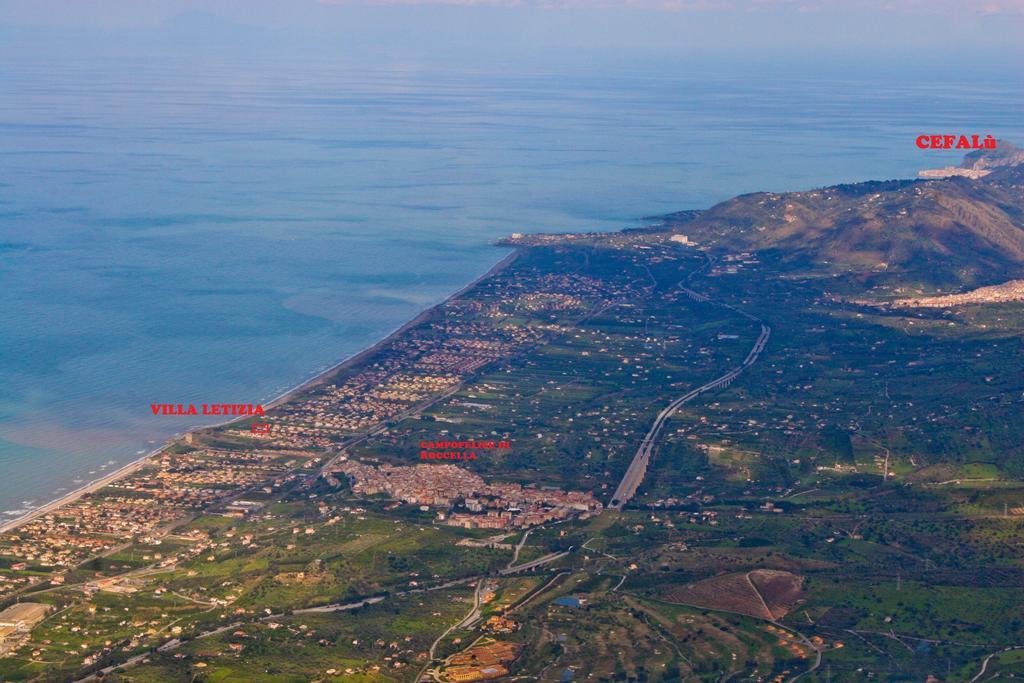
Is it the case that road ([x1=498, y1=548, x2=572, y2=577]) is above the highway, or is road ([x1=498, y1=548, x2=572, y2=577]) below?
below

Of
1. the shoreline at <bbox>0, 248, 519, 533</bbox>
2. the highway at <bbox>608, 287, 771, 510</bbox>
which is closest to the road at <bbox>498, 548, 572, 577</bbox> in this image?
the highway at <bbox>608, 287, 771, 510</bbox>

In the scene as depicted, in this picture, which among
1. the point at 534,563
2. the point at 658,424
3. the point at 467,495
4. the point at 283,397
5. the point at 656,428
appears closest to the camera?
the point at 534,563

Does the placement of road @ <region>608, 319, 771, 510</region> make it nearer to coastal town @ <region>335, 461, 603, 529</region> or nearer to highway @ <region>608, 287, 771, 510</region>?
highway @ <region>608, 287, 771, 510</region>

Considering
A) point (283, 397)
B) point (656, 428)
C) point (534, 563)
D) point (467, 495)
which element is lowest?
point (534, 563)

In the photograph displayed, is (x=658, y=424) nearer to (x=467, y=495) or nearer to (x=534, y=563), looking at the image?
(x=467, y=495)

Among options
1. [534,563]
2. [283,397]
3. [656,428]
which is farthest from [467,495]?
[283,397]

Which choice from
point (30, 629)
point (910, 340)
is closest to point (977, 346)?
point (910, 340)

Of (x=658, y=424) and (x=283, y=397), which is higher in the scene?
(x=283, y=397)

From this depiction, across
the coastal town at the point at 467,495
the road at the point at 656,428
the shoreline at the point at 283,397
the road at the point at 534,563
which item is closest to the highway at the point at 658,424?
the road at the point at 656,428
